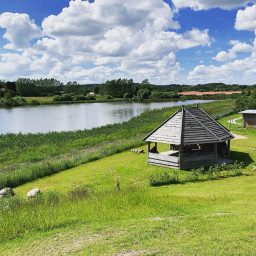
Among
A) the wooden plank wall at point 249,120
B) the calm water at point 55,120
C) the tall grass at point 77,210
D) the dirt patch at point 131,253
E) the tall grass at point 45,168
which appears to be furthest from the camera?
the calm water at point 55,120

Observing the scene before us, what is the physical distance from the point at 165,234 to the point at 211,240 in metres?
1.26

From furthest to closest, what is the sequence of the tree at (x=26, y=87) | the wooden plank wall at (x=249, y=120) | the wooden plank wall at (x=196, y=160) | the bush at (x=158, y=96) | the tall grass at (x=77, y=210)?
the bush at (x=158, y=96)
the tree at (x=26, y=87)
the wooden plank wall at (x=249, y=120)
the wooden plank wall at (x=196, y=160)
the tall grass at (x=77, y=210)

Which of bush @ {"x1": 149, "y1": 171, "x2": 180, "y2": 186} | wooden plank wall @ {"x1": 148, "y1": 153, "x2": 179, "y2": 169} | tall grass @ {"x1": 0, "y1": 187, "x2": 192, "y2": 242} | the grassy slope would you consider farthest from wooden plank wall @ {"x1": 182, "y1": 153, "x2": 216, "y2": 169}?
the grassy slope

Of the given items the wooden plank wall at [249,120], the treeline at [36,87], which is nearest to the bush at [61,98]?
the treeline at [36,87]

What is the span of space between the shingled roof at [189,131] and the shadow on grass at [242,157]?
1.96 metres

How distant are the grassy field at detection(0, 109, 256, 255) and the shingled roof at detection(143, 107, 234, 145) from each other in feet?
12.0

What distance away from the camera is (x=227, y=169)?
15.5 m

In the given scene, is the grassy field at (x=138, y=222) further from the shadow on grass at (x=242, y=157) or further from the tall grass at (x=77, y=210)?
the shadow on grass at (x=242, y=157)

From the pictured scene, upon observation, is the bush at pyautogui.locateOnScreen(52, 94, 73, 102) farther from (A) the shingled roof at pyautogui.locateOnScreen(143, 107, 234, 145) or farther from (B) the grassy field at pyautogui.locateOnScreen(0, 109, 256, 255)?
(B) the grassy field at pyautogui.locateOnScreen(0, 109, 256, 255)

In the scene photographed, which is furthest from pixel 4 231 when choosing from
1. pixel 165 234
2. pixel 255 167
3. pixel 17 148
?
pixel 17 148

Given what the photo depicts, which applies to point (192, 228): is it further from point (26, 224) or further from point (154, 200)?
point (26, 224)

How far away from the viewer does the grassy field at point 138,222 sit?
20.8 ft

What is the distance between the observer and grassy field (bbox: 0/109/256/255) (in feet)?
20.8

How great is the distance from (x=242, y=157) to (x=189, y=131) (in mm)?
5278
